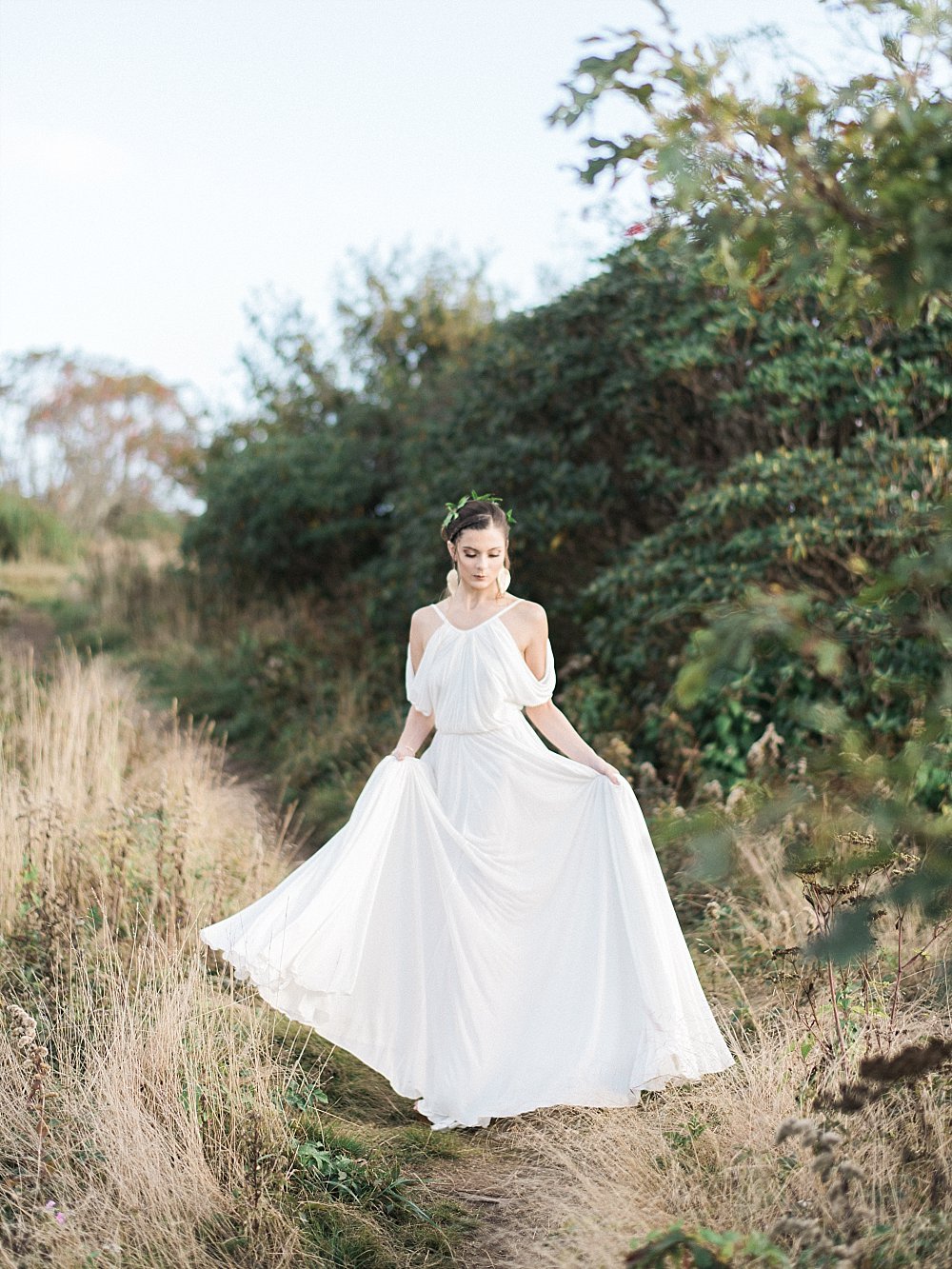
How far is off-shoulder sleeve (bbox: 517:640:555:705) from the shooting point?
15.6 feet

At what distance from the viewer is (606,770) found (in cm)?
445

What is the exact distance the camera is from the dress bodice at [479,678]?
4.71m

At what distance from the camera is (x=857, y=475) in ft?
22.8

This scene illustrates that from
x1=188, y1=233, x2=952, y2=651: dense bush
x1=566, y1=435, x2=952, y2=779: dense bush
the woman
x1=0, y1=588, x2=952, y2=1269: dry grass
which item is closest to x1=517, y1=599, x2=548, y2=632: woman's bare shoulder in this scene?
the woman

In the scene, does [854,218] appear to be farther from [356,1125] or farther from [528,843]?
[356,1125]

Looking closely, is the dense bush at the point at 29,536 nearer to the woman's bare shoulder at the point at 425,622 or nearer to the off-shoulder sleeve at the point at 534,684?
the woman's bare shoulder at the point at 425,622

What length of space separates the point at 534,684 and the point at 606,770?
51 cm

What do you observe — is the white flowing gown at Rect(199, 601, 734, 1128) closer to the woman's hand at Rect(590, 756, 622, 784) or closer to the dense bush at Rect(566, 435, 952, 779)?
the woman's hand at Rect(590, 756, 622, 784)

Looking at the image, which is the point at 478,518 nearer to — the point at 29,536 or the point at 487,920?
the point at 487,920

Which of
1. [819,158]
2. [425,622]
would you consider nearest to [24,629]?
[425,622]

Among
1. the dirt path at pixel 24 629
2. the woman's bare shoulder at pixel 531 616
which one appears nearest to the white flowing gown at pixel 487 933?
the woman's bare shoulder at pixel 531 616

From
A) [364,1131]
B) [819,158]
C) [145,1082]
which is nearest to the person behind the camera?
[819,158]

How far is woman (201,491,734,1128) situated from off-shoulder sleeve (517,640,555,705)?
0.6 inches

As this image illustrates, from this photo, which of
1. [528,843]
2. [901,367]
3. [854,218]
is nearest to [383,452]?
[901,367]
